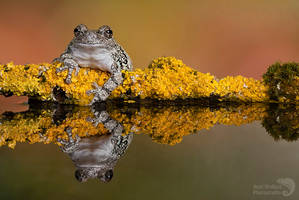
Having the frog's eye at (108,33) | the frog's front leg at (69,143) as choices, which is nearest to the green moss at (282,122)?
the frog's front leg at (69,143)

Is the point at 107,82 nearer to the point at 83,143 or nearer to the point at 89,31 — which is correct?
the point at 89,31

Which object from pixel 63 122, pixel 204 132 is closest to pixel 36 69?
pixel 63 122

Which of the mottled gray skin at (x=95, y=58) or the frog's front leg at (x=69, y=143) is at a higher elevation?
the mottled gray skin at (x=95, y=58)

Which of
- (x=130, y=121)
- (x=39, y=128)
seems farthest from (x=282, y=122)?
(x=39, y=128)

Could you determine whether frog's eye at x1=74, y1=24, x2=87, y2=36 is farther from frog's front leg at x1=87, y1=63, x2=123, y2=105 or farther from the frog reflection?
the frog reflection

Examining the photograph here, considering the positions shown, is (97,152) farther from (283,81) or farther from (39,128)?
(283,81)

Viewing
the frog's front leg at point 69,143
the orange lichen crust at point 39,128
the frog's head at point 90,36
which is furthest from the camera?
the frog's head at point 90,36

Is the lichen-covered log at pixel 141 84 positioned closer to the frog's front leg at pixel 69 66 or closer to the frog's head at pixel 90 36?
the frog's front leg at pixel 69 66
